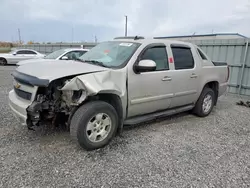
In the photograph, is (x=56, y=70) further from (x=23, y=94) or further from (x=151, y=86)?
(x=151, y=86)

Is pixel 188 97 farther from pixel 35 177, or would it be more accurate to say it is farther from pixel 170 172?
pixel 35 177

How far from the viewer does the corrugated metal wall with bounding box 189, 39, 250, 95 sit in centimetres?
761

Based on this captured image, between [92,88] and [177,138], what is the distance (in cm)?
192

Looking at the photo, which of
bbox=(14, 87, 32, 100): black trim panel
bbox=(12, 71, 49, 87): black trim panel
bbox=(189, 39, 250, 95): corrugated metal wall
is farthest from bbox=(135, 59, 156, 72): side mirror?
bbox=(189, 39, 250, 95): corrugated metal wall

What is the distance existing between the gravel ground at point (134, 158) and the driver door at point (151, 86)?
53cm

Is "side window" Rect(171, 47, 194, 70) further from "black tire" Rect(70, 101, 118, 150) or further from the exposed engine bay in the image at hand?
the exposed engine bay

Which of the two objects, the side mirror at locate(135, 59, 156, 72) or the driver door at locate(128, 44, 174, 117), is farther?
the driver door at locate(128, 44, 174, 117)

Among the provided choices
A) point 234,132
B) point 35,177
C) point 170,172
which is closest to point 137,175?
point 170,172

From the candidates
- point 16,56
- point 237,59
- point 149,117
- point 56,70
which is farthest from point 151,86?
point 16,56

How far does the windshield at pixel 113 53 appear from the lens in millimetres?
3551

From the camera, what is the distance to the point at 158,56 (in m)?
4.00

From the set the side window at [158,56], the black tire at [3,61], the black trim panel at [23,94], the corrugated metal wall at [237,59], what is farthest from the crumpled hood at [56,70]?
the black tire at [3,61]

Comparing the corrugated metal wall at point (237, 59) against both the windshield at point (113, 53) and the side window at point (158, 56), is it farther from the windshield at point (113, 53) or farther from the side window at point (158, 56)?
the windshield at point (113, 53)

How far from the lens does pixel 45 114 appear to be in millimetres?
3119
